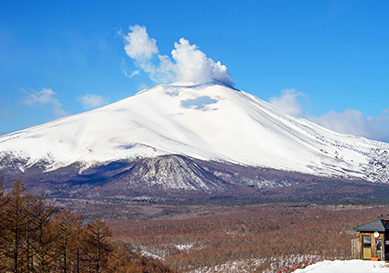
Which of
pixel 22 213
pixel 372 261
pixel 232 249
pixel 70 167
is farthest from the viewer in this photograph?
pixel 70 167

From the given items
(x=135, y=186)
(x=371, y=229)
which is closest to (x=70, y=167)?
(x=135, y=186)

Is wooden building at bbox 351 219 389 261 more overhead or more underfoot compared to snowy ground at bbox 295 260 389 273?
more overhead

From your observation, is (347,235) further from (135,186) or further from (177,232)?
(135,186)

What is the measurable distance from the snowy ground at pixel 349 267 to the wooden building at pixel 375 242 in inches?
38.9

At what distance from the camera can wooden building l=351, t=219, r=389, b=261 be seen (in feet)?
90.3

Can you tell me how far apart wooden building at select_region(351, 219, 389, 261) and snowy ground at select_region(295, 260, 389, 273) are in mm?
989

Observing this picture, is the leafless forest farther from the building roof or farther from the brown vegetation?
the building roof

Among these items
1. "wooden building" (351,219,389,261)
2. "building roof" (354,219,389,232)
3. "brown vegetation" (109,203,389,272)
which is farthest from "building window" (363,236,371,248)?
"brown vegetation" (109,203,389,272)

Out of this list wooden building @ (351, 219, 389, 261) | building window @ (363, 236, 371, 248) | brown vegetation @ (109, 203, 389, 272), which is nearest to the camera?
wooden building @ (351, 219, 389, 261)

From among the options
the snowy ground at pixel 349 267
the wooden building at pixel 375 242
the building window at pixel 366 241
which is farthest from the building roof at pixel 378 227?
the snowy ground at pixel 349 267

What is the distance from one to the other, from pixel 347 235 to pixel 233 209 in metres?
59.0

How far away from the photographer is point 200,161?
632 ft

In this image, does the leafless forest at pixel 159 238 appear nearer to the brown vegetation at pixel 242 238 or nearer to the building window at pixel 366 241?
the brown vegetation at pixel 242 238

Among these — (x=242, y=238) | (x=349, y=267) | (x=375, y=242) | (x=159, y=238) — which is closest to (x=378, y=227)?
(x=375, y=242)
